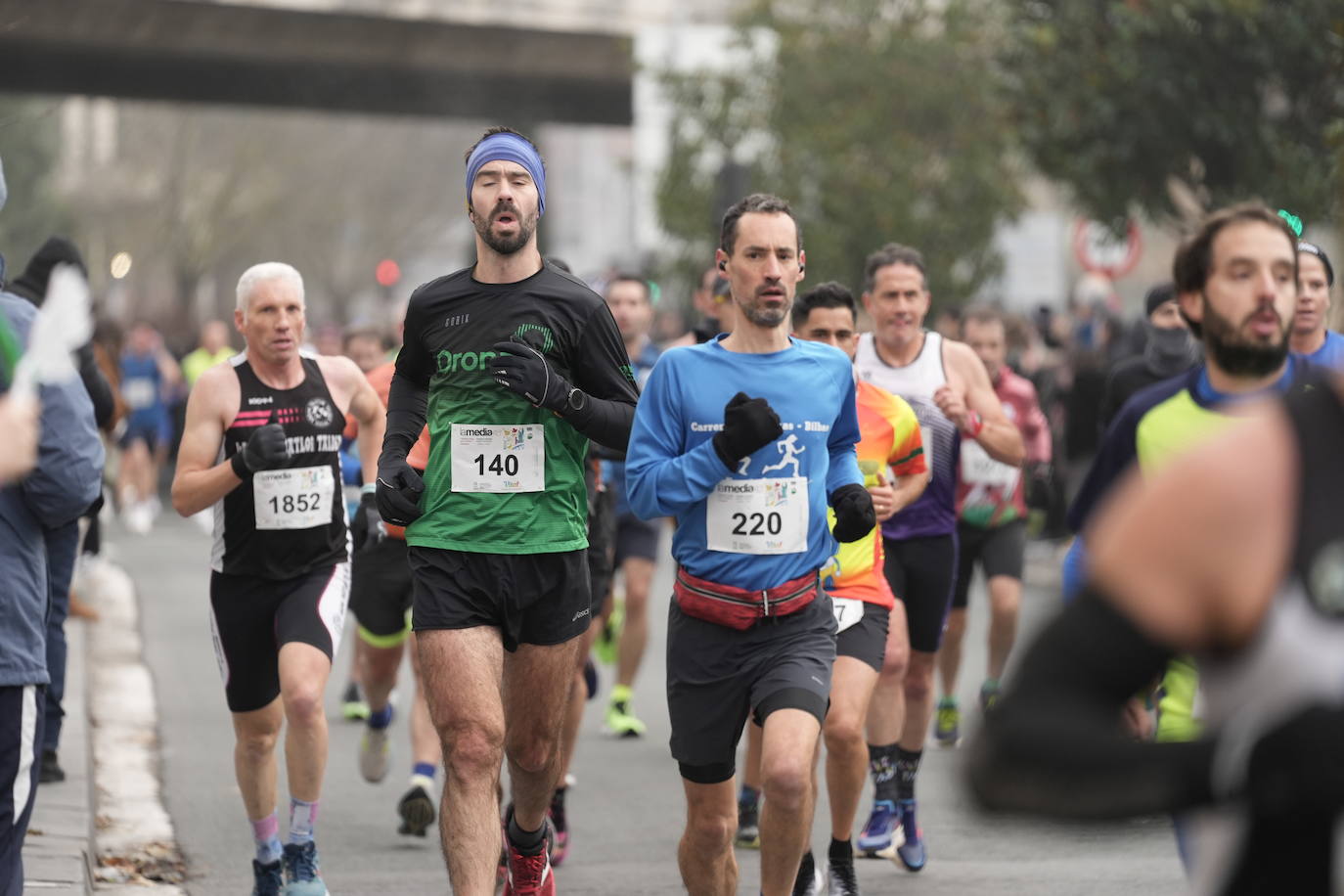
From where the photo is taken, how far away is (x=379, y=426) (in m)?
7.38

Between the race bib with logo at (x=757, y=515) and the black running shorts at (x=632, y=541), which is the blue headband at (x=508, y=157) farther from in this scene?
the black running shorts at (x=632, y=541)

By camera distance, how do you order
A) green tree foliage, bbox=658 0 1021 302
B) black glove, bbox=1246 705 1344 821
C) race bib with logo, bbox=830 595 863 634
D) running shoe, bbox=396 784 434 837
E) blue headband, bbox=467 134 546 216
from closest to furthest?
black glove, bbox=1246 705 1344 821, blue headband, bbox=467 134 546 216, race bib with logo, bbox=830 595 863 634, running shoe, bbox=396 784 434 837, green tree foliage, bbox=658 0 1021 302

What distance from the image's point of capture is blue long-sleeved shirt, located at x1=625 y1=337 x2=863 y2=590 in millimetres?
5559

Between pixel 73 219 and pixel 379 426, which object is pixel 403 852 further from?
pixel 73 219

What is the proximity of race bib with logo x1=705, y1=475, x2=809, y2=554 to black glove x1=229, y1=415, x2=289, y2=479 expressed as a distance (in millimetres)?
1618

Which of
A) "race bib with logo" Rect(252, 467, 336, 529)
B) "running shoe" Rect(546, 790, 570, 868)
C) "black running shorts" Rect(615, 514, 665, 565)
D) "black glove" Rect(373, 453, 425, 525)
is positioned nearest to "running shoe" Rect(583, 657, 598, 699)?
"black running shorts" Rect(615, 514, 665, 565)

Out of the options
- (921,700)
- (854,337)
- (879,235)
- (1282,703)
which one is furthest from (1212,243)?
(879,235)

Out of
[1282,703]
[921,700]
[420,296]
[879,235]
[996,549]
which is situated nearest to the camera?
[1282,703]

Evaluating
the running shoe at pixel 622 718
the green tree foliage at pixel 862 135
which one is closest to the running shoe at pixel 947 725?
the running shoe at pixel 622 718

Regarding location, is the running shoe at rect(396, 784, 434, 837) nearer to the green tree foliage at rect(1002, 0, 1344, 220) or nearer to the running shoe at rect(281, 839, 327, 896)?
the running shoe at rect(281, 839, 327, 896)

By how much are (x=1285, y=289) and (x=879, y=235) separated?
64.8 ft

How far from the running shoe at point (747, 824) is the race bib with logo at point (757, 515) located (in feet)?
7.84

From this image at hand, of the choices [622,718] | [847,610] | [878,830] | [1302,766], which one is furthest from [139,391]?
[1302,766]

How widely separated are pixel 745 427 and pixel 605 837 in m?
3.03
